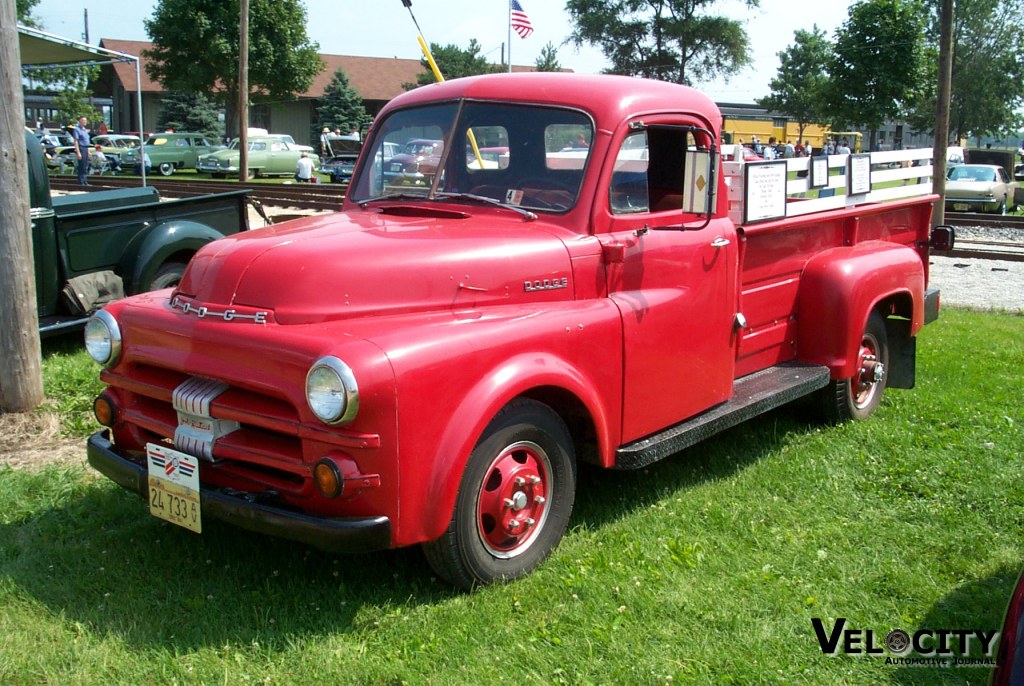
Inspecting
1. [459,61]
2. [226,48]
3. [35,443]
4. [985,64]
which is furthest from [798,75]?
[35,443]

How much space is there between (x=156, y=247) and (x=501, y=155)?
4071 millimetres

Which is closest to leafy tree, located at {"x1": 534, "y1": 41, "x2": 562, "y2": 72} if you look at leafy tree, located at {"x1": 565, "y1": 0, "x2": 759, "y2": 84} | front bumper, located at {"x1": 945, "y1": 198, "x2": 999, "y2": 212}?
leafy tree, located at {"x1": 565, "y1": 0, "x2": 759, "y2": 84}

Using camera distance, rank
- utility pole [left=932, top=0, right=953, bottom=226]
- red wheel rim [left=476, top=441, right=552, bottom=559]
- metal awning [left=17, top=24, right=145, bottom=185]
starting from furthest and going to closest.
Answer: utility pole [left=932, top=0, right=953, bottom=226]
metal awning [left=17, top=24, right=145, bottom=185]
red wheel rim [left=476, top=441, right=552, bottom=559]

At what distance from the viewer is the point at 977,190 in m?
23.4

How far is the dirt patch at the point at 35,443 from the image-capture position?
16.8 ft

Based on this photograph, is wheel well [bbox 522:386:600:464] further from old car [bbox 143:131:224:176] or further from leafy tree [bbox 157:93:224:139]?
leafy tree [bbox 157:93:224:139]

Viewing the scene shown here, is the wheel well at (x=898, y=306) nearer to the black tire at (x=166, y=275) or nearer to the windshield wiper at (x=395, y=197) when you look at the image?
the windshield wiper at (x=395, y=197)

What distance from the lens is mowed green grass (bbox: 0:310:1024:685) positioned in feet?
10.5

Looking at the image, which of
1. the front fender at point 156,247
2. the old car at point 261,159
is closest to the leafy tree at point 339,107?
the old car at point 261,159

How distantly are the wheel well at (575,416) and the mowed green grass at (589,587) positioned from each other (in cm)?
42

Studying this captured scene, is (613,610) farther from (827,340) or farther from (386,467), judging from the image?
(827,340)

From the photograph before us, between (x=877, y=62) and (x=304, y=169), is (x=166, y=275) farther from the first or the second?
(x=877, y=62)

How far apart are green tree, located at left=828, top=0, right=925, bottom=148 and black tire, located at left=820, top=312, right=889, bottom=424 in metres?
33.8

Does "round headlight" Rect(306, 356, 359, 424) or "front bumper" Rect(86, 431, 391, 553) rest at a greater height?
"round headlight" Rect(306, 356, 359, 424)
